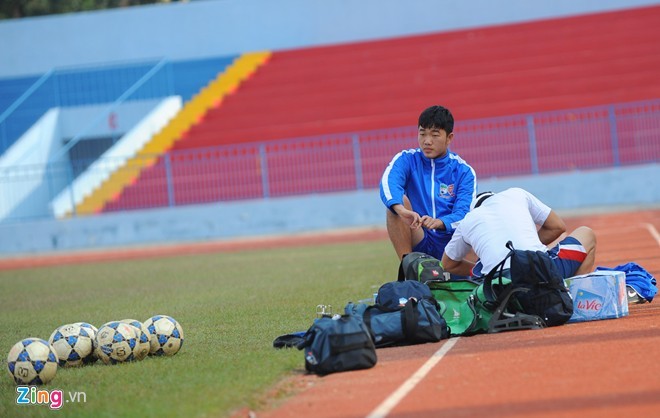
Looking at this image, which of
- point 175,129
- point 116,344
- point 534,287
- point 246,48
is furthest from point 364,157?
point 116,344

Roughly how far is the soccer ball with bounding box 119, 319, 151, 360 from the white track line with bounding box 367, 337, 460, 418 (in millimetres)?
2249

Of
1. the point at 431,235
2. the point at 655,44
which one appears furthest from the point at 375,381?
the point at 655,44

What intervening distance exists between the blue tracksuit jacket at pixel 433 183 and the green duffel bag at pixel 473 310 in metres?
1.68

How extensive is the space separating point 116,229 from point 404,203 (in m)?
20.4

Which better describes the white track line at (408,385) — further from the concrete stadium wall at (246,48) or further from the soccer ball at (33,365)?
the concrete stadium wall at (246,48)

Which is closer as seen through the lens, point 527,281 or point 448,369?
point 448,369

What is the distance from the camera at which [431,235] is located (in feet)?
36.6

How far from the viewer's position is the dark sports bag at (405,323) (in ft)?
28.8

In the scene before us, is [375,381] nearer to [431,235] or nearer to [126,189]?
[431,235]

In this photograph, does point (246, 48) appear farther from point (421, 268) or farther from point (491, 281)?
point (491, 281)

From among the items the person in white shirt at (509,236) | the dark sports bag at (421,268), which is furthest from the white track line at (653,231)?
the dark sports bag at (421,268)

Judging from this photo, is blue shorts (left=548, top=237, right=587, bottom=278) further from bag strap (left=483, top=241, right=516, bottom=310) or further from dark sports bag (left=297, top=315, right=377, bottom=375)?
dark sports bag (left=297, top=315, right=377, bottom=375)

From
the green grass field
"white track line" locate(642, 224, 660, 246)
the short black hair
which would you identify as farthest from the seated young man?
"white track line" locate(642, 224, 660, 246)

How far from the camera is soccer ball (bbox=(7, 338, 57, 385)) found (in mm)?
7785
